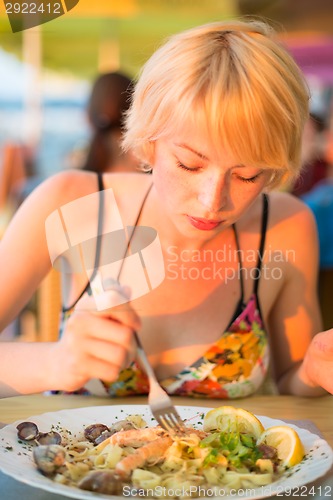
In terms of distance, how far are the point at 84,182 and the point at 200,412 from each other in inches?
22.3

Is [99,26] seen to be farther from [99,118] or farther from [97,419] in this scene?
[97,419]

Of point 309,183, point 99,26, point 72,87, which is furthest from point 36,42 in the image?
point 72,87

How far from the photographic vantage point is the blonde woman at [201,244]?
1.12 m

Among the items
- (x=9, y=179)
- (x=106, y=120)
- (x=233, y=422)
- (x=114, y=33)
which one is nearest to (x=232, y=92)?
(x=233, y=422)

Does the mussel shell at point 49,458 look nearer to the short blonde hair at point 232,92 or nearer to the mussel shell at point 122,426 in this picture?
the mussel shell at point 122,426

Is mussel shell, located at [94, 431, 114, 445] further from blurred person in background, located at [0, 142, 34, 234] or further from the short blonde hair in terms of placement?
blurred person in background, located at [0, 142, 34, 234]

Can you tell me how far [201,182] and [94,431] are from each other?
1.40 ft

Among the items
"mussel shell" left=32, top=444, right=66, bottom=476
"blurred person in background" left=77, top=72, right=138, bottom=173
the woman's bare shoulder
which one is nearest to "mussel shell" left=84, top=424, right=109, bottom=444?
"mussel shell" left=32, top=444, right=66, bottom=476

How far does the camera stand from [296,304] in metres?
1.57

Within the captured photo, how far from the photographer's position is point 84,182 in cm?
148

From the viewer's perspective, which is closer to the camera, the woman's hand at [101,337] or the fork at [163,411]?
the woman's hand at [101,337]

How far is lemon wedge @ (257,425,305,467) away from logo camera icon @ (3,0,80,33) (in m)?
0.84

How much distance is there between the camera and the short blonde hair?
3.81 feet

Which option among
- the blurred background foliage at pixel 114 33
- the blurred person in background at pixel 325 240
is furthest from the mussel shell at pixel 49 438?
the blurred background foliage at pixel 114 33
